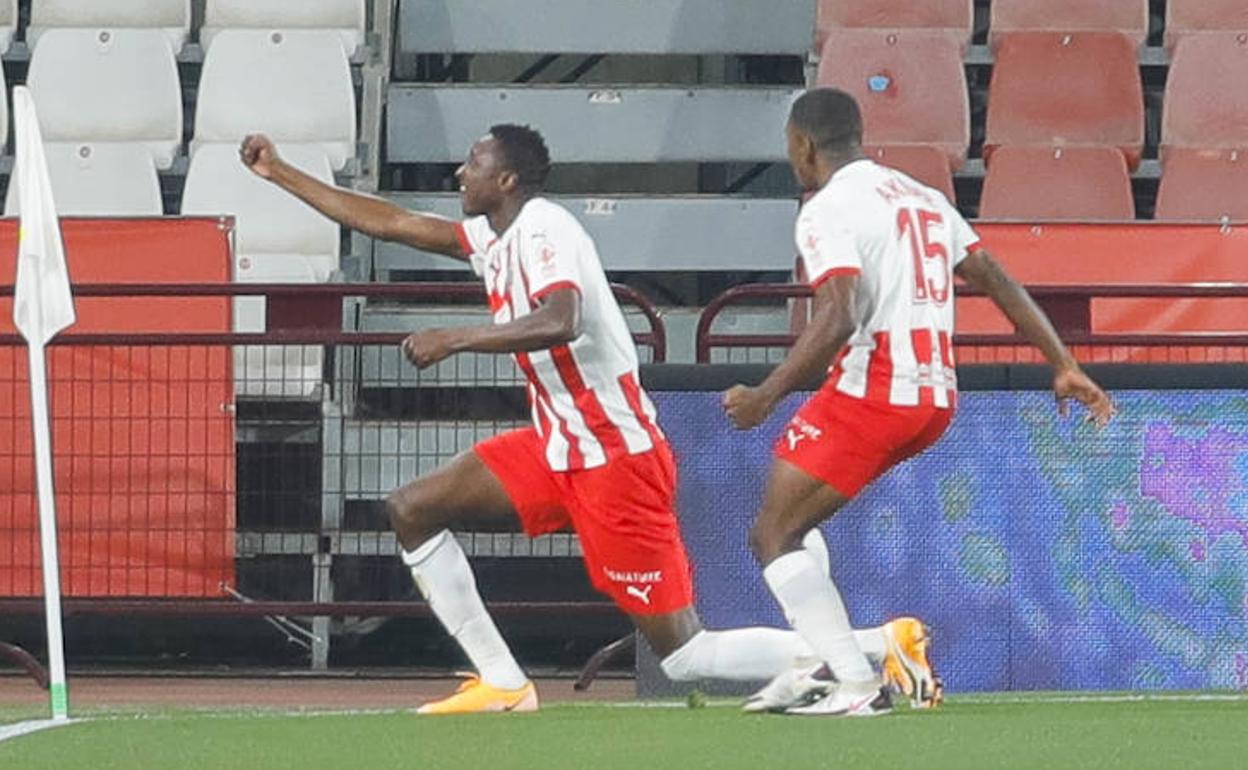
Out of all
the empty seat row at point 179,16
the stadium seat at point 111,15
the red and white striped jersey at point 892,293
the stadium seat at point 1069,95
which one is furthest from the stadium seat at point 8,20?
the red and white striped jersey at point 892,293

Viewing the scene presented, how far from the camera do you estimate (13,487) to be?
11117mm

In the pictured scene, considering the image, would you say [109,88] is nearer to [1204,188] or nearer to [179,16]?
[179,16]

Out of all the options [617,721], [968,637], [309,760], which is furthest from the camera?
[968,637]

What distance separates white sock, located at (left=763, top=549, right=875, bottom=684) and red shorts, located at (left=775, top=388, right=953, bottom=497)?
10.4 inches

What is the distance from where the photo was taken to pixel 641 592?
27.8ft

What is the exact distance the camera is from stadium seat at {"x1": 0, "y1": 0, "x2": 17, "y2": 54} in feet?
48.3

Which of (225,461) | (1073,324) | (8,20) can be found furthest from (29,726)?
(8,20)

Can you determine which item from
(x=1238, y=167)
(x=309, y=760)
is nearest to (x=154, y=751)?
(x=309, y=760)

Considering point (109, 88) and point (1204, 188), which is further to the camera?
point (109, 88)

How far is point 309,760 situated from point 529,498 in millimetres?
2004

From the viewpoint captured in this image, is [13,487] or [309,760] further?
[13,487]

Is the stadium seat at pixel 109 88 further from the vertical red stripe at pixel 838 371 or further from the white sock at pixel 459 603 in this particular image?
the vertical red stripe at pixel 838 371

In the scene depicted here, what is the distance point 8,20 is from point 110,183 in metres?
1.77

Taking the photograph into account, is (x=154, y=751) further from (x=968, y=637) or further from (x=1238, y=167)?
(x=1238, y=167)
